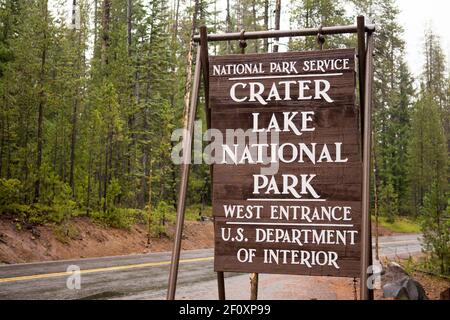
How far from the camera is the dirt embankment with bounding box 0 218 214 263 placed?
45.9ft

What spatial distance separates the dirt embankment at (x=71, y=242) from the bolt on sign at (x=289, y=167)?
11.2 metres

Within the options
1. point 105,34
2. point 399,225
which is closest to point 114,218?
point 105,34

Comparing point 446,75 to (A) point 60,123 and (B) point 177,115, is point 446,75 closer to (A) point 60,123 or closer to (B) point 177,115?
(B) point 177,115

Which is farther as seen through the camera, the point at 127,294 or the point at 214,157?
the point at 127,294

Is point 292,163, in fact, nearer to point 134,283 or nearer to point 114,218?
point 134,283

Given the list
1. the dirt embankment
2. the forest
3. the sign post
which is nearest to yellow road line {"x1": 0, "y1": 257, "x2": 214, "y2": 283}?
the dirt embankment

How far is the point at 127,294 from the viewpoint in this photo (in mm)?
8672

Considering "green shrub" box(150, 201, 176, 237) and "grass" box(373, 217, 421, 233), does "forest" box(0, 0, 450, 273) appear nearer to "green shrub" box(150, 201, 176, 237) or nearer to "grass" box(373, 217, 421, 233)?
"green shrub" box(150, 201, 176, 237)

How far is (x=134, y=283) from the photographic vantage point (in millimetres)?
9953

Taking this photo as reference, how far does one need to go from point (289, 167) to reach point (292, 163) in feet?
0.14

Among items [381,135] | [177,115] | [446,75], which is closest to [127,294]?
[177,115]

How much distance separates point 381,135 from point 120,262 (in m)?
38.1

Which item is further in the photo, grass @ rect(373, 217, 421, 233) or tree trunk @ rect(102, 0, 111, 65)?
grass @ rect(373, 217, 421, 233)
